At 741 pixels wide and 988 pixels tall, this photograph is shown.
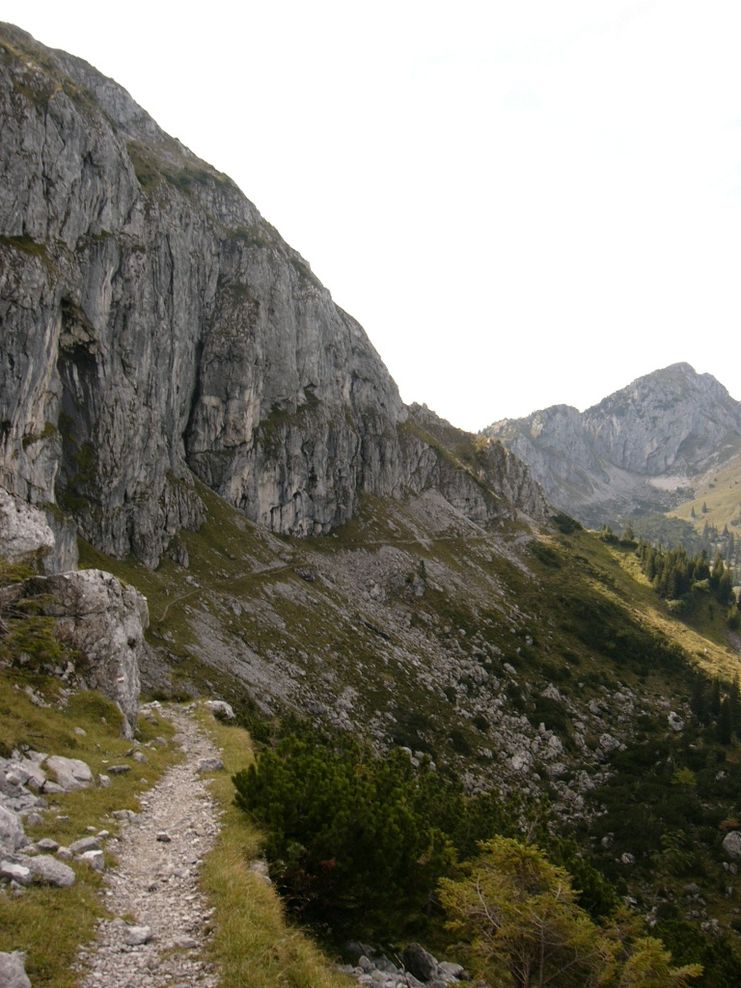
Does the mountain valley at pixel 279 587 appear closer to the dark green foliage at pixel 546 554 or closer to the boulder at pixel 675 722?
the boulder at pixel 675 722

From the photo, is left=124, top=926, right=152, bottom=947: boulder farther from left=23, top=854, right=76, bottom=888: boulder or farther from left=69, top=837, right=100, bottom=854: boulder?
left=69, top=837, right=100, bottom=854: boulder

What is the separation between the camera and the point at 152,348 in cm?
8350

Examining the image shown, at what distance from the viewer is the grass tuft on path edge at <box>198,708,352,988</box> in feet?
34.6

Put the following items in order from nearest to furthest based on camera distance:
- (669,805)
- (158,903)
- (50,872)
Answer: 1. (50,872)
2. (158,903)
3. (669,805)

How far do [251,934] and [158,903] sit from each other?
2.34 meters

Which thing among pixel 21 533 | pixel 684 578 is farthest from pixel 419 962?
pixel 684 578

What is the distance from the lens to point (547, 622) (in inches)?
4151

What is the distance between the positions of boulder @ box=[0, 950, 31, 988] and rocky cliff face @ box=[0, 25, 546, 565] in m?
53.4

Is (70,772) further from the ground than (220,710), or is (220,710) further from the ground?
(70,772)

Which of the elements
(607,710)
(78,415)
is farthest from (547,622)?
(78,415)

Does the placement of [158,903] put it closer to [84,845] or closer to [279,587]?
[84,845]

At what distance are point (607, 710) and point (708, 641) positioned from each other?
186 feet

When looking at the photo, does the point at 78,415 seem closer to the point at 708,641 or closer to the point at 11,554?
the point at 11,554

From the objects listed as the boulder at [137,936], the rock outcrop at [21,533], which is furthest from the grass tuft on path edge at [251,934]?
the rock outcrop at [21,533]
